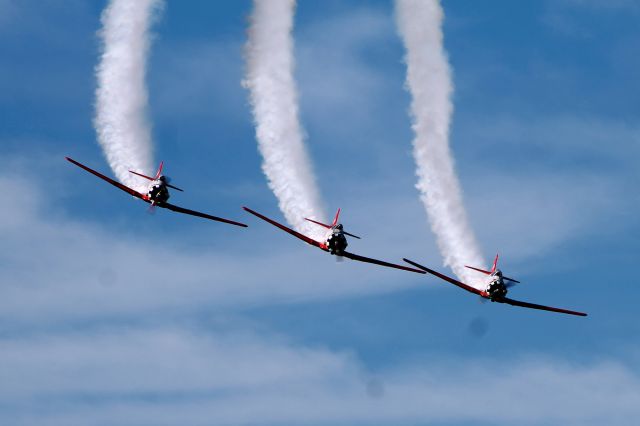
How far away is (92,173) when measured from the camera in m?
116

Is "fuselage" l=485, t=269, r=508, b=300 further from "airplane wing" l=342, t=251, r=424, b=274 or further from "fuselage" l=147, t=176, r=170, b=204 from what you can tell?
"fuselage" l=147, t=176, r=170, b=204

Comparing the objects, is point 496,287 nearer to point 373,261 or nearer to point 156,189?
point 373,261

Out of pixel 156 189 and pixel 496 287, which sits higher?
pixel 156 189

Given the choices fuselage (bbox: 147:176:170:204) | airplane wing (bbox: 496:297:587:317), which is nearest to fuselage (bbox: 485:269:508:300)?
airplane wing (bbox: 496:297:587:317)

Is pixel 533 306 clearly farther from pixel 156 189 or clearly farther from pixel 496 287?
pixel 156 189

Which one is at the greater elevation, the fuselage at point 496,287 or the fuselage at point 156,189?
the fuselage at point 156,189

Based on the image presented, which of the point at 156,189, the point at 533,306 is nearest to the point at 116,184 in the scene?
the point at 156,189

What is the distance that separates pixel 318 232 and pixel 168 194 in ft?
41.2

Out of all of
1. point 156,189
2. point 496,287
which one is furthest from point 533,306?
point 156,189

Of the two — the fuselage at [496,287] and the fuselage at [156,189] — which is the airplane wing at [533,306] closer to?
the fuselage at [496,287]

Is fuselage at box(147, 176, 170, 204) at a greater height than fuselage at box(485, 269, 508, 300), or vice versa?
fuselage at box(147, 176, 170, 204)

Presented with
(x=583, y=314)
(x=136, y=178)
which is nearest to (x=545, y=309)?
(x=583, y=314)

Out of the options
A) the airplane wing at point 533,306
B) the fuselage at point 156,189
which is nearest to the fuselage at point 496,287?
the airplane wing at point 533,306

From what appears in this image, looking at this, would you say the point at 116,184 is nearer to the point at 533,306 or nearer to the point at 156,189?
the point at 156,189
